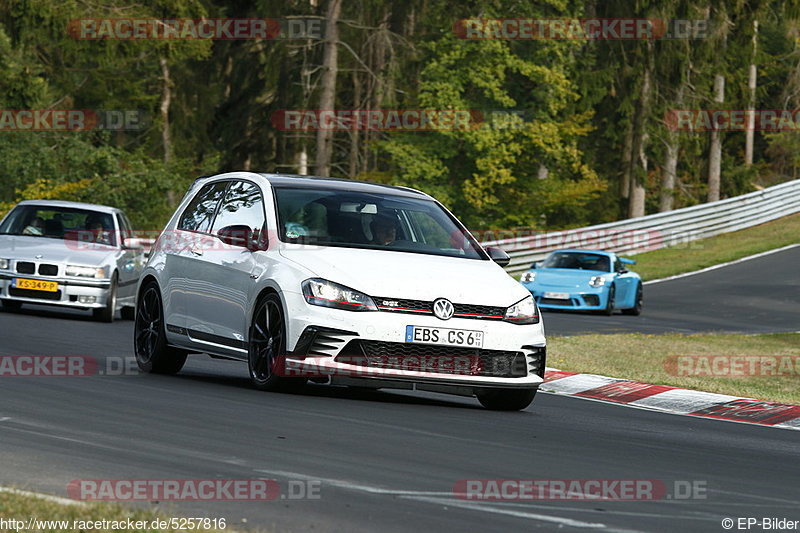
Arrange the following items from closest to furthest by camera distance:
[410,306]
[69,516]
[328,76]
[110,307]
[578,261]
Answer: [69,516] < [410,306] < [110,307] < [578,261] < [328,76]

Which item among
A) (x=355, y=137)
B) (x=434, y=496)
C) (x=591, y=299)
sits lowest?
(x=591, y=299)

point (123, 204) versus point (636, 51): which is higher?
point (636, 51)

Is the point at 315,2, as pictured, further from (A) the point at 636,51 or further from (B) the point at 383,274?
(B) the point at 383,274

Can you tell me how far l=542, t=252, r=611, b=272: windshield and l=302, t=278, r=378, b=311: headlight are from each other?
1913 centimetres

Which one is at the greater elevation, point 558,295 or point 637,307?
point 558,295

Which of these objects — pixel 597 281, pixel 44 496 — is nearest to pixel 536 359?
pixel 44 496

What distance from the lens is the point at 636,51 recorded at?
49.1 m

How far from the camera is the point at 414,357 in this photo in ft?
34.2

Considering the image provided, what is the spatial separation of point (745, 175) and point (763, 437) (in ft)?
188

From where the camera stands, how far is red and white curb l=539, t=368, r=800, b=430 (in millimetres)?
12469

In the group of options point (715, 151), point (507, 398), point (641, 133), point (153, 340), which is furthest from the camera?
point (715, 151)

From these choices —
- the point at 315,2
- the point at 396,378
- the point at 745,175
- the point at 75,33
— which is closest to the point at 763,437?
the point at 396,378

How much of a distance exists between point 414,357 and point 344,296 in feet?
2.20

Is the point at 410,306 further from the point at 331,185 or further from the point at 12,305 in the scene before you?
the point at 12,305
